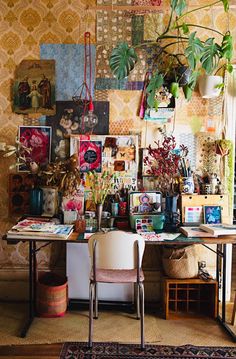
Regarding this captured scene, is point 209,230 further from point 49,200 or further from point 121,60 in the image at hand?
point 121,60

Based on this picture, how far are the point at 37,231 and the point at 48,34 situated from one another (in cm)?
167

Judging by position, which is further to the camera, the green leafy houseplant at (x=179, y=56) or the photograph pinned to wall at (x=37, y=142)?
the photograph pinned to wall at (x=37, y=142)

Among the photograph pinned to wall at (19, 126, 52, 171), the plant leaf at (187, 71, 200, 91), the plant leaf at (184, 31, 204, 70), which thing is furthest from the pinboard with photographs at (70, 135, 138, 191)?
the plant leaf at (184, 31, 204, 70)

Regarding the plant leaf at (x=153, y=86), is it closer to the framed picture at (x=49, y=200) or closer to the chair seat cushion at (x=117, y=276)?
the framed picture at (x=49, y=200)

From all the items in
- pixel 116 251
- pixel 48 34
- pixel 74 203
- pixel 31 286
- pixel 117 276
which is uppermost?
pixel 48 34

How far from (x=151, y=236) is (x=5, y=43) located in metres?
2.02

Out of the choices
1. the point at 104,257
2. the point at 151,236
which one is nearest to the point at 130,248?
the point at 104,257

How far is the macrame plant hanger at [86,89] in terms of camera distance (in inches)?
128

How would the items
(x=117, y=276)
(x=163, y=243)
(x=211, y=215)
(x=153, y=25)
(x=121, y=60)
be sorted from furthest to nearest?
(x=153, y=25) < (x=211, y=215) < (x=121, y=60) < (x=163, y=243) < (x=117, y=276)

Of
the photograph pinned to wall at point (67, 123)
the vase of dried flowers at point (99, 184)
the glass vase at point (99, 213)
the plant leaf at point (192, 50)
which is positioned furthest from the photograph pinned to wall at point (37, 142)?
the plant leaf at point (192, 50)

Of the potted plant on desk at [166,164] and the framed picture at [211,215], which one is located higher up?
the potted plant on desk at [166,164]

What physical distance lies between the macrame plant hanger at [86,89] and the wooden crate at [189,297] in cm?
149

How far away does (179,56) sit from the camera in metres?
3.24

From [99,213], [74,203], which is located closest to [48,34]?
[74,203]
